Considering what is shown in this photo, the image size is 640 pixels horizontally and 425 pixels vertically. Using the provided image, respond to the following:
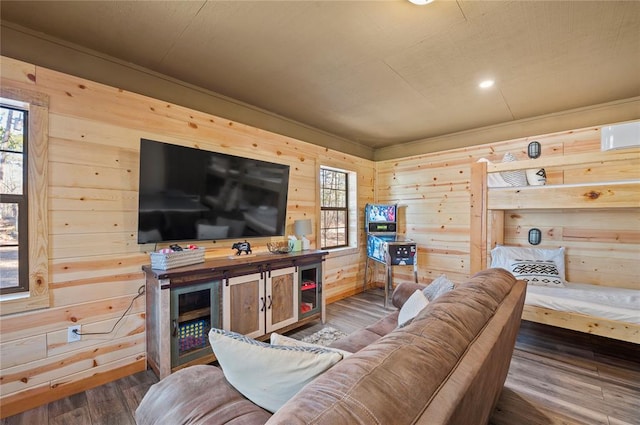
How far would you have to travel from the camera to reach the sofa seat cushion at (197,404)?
3.12ft

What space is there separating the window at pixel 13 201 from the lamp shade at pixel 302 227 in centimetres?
234

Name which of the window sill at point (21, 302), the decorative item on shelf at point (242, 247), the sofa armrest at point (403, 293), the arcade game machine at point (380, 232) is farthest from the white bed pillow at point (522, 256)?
the window sill at point (21, 302)

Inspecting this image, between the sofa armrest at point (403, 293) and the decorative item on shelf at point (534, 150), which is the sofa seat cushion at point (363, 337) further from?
the decorative item on shelf at point (534, 150)

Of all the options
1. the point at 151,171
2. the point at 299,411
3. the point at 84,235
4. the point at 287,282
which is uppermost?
the point at 151,171

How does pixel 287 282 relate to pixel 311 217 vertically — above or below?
below

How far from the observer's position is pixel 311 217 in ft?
13.0

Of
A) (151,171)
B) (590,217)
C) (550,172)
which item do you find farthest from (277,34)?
(590,217)

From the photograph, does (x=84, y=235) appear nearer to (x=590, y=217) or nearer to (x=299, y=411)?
(x=299, y=411)

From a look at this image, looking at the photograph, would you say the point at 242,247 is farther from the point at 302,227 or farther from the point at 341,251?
the point at 341,251

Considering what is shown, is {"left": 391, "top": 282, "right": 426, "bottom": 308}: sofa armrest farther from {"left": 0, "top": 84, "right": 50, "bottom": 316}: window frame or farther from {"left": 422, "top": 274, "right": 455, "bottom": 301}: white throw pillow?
{"left": 0, "top": 84, "right": 50, "bottom": 316}: window frame

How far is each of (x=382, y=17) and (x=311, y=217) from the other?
100 inches

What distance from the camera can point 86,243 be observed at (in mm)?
2162

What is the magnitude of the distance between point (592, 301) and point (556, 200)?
36.8 inches

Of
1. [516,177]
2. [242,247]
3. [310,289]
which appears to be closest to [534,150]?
[516,177]
